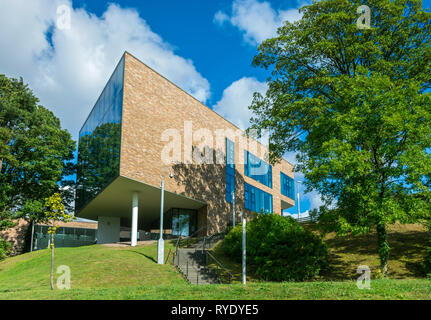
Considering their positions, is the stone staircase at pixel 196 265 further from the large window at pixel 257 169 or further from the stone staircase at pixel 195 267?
the large window at pixel 257 169

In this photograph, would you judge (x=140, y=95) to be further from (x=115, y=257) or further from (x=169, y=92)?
(x=115, y=257)

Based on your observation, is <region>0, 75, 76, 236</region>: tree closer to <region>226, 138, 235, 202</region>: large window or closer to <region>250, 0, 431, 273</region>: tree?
<region>226, 138, 235, 202</region>: large window

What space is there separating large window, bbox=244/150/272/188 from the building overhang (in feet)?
34.4

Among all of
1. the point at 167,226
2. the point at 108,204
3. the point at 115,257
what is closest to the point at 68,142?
the point at 108,204

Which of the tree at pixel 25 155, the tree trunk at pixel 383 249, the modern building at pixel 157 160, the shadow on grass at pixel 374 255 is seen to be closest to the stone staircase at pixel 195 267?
the shadow on grass at pixel 374 255

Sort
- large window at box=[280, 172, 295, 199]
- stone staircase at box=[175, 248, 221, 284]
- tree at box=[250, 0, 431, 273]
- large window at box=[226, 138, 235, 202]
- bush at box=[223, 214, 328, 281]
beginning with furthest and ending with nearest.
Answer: large window at box=[280, 172, 295, 199]
large window at box=[226, 138, 235, 202]
stone staircase at box=[175, 248, 221, 284]
bush at box=[223, 214, 328, 281]
tree at box=[250, 0, 431, 273]

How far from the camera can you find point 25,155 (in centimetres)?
3625

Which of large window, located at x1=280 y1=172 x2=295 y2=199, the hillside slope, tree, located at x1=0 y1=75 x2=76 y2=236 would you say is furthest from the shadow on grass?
large window, located at x1=280 y1=172 x2=295 y2=199

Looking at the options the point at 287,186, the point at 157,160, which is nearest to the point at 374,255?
Result: the point at 157,160

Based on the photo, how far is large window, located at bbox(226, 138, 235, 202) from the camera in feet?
129

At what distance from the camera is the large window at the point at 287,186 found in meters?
57.9

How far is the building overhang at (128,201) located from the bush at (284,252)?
1252 centimetres

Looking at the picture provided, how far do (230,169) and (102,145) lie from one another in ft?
47.4
